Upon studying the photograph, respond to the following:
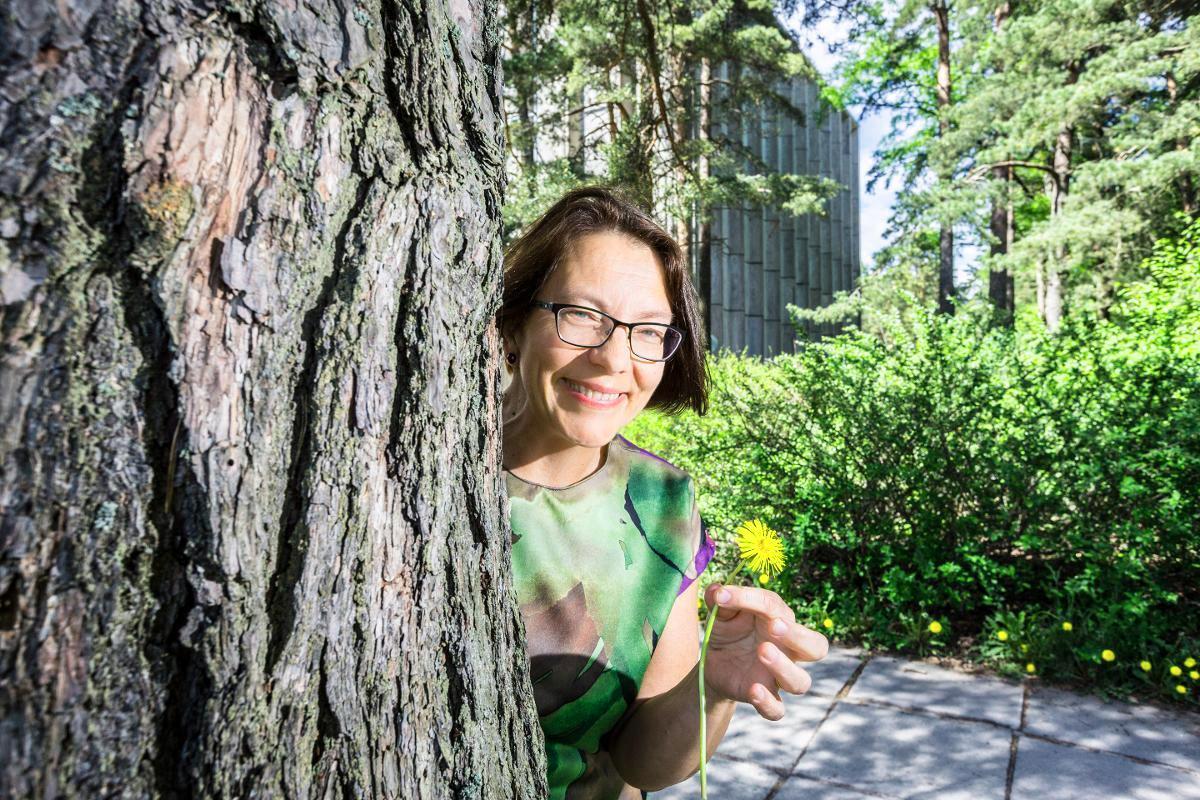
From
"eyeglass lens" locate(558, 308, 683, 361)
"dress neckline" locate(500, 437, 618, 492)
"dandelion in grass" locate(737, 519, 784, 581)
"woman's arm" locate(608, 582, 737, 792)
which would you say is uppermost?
"eyeglass lens" locate(558, 308, 683, 361)

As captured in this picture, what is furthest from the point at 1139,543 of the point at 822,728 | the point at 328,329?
the point at 328,329

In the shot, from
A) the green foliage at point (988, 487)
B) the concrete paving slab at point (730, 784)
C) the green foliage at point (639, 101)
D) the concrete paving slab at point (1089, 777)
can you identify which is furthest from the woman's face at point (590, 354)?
the green foliage at point (639, 101)

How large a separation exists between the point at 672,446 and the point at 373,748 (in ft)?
22.8

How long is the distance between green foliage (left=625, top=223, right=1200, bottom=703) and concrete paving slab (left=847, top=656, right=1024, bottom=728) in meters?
0.23

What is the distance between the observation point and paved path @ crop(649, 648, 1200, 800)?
358 cm

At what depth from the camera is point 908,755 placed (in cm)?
388

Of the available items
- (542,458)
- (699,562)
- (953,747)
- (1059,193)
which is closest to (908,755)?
(953,747)

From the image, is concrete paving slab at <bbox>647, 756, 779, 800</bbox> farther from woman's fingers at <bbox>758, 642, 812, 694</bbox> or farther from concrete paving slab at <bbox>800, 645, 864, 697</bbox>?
woman's fingers at <bbox>758, 642, 812, 694</bbox>

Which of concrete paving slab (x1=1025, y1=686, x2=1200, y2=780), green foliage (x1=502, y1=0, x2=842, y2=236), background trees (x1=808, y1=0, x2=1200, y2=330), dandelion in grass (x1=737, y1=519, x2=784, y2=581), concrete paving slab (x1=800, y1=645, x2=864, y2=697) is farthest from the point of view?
background trees (x1=808, y1=0, x2=1200, y2=330)

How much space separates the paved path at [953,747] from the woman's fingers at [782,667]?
2450mm

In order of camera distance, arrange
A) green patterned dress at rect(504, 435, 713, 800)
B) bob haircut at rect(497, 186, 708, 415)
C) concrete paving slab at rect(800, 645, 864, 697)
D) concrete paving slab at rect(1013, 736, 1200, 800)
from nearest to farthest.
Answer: green patterned dress at rect(504, 435, 713, 800), bob haircut at rect(497, 186, 708, 415), concrete paving slab at rect(1013, 736, 1200, 800), concrete paving slab at rect(800, 645, 864, 697)

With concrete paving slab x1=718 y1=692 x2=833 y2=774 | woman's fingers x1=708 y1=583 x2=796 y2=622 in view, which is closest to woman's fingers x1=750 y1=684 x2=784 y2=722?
woman's fingers x1=708 y1=583 x2=796 y2=622

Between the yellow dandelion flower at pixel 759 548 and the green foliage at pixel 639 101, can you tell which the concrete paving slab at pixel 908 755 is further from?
the green foliage at pixel 639 101

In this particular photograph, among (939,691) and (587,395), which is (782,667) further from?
(939,691)
